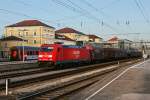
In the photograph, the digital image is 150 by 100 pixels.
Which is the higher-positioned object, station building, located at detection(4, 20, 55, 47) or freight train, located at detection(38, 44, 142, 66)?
station building, located at detection(4, 20, 55, 47)

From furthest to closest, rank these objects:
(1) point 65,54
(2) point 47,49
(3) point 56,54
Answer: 1. (1) point 65,54
2. (2) point 47,49
3. (3) point 56,54

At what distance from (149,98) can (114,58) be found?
6816 centimetres

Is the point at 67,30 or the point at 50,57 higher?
the point at 67,30

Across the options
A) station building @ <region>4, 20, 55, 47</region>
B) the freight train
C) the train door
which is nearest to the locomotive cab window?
Result: the freight train

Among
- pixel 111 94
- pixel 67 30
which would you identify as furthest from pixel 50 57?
pixel 67 30

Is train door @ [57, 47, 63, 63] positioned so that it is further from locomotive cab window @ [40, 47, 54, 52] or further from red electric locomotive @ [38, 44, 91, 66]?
locomotive cab window @ [40, 47, 54, 52]

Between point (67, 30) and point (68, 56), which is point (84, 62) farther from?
point (67, 30)

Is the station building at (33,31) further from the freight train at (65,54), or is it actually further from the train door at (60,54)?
the train door at (60,54)

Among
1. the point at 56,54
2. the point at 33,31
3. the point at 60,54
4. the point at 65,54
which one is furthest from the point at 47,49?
the point at 33,31

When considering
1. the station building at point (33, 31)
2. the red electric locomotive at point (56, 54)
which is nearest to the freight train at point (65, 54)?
the red electric locomotive at point (56, 54)

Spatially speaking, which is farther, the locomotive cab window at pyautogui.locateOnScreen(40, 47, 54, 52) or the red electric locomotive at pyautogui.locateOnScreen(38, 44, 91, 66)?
the locomotive cab window at pyautogui.locateOnScreen(40, 47, 54, 52)

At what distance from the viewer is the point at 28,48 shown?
68.1 metres

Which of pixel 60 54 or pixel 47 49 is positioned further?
pixel 47 49

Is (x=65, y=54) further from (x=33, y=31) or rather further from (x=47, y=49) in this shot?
(x=33, y=31)
